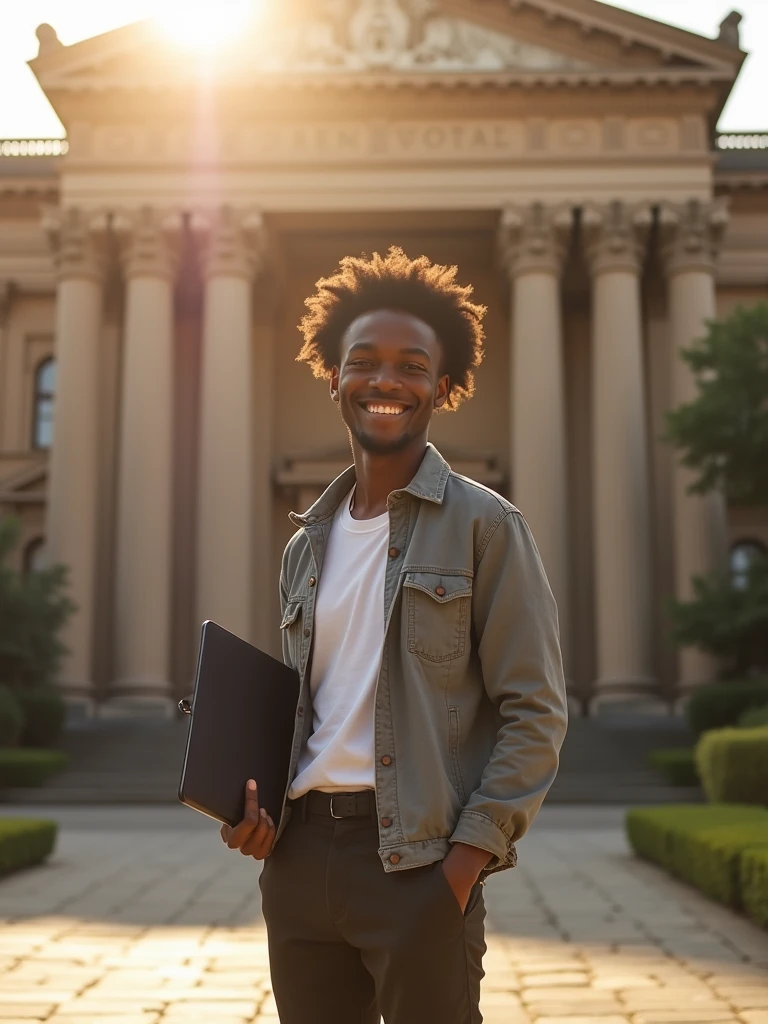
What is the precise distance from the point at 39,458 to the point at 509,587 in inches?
1480

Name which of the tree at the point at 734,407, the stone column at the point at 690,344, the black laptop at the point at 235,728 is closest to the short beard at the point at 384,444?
the black laptop at the point at 235,728

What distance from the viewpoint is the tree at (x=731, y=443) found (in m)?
28.8

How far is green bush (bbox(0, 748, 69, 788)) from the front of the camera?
2383cm

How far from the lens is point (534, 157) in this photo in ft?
116

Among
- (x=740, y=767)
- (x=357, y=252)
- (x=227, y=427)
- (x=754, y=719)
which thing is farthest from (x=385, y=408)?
(x=357, y=252)

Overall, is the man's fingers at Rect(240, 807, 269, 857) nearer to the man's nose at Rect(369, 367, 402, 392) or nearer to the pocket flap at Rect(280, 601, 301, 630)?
the pocket flap at Rect(280, 601, 301, 630)

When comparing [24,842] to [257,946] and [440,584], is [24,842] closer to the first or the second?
[257,946]

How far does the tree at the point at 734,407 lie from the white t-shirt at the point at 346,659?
26095 mm

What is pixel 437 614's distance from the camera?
3.25 meters

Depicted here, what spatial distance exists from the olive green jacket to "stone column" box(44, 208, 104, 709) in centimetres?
3036

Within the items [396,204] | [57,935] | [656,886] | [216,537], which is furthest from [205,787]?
[396,204]

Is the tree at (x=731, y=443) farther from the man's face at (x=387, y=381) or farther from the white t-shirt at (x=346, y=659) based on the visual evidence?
the white t-shirt at (x=346, y=659)

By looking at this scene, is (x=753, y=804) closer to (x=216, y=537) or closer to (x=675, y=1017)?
(x=675, y=1017)

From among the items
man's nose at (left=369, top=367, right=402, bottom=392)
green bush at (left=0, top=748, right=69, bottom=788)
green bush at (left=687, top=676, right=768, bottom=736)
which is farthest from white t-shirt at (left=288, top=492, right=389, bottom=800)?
green bush at (left=687, top=676, right=768, bottom=736)
